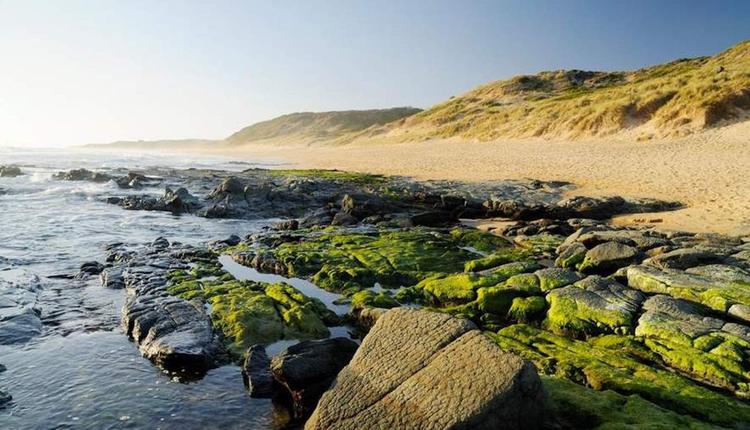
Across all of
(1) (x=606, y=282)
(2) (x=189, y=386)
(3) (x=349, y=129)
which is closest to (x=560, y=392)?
(1) (x=606, y=282)

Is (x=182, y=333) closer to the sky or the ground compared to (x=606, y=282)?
closer to the ground

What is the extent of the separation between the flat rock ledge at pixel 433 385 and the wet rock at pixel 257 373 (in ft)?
5.66

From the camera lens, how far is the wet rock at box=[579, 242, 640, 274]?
1422 cm

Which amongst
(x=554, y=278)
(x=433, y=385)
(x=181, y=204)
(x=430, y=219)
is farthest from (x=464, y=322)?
(x=181, y=204)

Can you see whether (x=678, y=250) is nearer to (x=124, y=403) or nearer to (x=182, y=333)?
(x=182, y=333)

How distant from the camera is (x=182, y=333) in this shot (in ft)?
33.6

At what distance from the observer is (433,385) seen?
6492mm

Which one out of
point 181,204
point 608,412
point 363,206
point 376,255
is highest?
point 363,206

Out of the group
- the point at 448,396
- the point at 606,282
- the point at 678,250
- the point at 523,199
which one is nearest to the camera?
the point at 448,396

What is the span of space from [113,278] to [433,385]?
475 inches

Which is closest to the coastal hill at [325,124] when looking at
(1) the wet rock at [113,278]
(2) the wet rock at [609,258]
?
(1) the wet rock at [113,278]

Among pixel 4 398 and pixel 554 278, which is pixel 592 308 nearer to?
pixel 554 278

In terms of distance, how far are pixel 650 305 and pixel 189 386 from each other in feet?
31.0

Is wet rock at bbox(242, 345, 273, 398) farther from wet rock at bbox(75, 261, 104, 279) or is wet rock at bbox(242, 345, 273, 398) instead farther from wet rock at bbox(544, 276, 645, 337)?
wet rock at bbox(75, 261, 104, 279)
